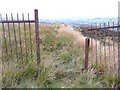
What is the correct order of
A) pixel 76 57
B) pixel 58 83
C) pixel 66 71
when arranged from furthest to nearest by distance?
pixel 76 57 < pixel 66 71 < pixel 58 83

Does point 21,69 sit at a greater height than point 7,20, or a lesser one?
lesser

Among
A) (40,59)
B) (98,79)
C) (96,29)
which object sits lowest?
(98,79)

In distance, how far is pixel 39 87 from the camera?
17.4ft

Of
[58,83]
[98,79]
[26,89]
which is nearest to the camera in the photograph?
[26,89]

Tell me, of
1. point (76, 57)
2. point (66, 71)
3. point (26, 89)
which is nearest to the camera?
point (26, 89)

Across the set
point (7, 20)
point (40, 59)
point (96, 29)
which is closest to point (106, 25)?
point (96, 29)

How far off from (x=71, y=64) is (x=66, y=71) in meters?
0.79

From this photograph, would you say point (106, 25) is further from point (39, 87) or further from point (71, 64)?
point (39, 87)

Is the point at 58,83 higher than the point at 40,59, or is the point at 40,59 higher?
the point at 40,59

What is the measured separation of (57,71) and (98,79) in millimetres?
1003

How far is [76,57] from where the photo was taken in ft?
26.3

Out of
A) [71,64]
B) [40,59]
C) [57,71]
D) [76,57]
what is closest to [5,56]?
[40,59]

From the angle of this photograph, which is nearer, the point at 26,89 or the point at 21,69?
the point at 26,89

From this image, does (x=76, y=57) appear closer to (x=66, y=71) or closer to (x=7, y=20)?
(x=66, y=71)
